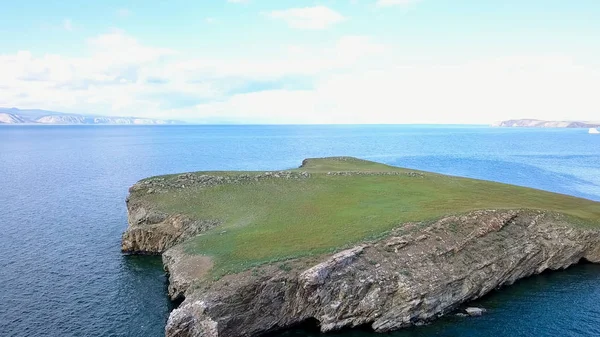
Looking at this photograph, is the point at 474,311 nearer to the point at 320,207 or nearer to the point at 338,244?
the point at 338,244

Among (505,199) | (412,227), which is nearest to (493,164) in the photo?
(505,199)

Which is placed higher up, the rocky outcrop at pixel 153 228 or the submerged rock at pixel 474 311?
the rocky outcrop at pixel 153 228

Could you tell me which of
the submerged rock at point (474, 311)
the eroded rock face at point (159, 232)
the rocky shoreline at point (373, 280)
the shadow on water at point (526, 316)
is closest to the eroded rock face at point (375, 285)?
the rocky shoreline at point (373, 280)

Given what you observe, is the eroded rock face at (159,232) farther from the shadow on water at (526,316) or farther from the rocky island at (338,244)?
the shadow on water at (526,316)

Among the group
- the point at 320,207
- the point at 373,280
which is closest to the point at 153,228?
the point at 320,207

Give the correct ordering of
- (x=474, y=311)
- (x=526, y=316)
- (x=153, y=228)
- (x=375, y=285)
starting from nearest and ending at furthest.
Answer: (x=375, y=285)
(x=526, y=316)
(x=474, y=311)
(x=153, y=228)

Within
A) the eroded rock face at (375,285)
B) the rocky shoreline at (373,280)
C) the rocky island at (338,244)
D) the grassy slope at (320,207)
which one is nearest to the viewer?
the eroded rock face at (375,285)
